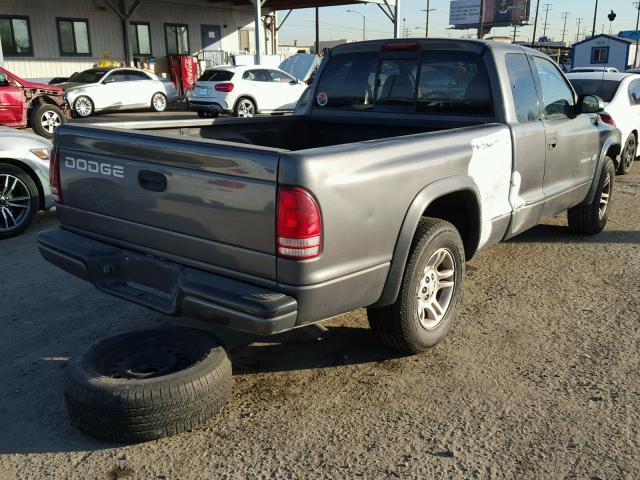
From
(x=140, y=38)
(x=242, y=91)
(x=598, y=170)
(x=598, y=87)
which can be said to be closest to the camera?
(x=598, y=170)

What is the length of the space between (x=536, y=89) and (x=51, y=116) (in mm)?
12213

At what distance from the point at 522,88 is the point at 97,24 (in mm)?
23628

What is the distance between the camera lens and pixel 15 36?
2258 cm

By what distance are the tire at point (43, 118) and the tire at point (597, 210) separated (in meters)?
11.3

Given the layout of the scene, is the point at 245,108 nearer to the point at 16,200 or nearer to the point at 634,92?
the point at 634,92

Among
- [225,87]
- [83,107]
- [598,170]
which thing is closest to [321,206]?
[598,170]

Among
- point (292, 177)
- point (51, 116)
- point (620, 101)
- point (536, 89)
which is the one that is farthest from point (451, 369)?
point (51, 116)

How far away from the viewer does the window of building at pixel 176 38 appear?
27066mm

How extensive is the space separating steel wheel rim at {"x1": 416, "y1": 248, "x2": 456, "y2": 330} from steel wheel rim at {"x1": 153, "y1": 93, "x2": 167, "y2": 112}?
1854 cm

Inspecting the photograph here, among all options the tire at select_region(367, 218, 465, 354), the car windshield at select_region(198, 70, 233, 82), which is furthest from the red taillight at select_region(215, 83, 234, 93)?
the tire at select_region(367, 218, 465, 354)

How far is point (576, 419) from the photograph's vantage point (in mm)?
3145

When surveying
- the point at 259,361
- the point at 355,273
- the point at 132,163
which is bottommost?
the point at 259,361

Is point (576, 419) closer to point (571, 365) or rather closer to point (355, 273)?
point (571, 365)

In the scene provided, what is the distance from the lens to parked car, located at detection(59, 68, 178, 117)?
61.1 ft
